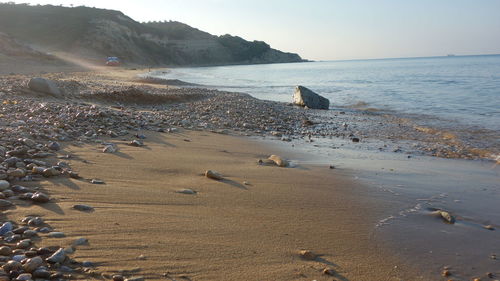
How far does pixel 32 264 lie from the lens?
187 centimetres

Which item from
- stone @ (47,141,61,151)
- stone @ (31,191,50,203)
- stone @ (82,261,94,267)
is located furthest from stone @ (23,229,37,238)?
stone @ (47,141,61,151)

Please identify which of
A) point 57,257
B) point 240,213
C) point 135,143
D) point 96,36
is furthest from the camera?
point 96,36

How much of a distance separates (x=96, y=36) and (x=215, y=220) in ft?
194

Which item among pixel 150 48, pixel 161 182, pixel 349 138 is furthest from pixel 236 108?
pixel 150 48

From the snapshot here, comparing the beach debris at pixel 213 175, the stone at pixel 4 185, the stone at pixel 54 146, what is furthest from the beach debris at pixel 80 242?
the stone at pixel 54 146

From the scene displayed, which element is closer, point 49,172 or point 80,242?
point 80,242

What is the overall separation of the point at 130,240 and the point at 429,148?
6.28m

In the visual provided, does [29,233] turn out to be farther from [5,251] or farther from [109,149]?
[109,149]

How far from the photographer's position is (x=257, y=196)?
3.62 m

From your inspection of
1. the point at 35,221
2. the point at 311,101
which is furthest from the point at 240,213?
the point at 311,101

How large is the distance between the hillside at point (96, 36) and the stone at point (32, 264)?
4620 centimetres

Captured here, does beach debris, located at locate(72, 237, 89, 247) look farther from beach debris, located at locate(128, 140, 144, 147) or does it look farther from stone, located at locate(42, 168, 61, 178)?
beach debris, located at locate(128, 140, 144, 147)

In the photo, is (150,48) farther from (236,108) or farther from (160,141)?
(160,141)

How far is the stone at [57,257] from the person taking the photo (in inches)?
77.1
